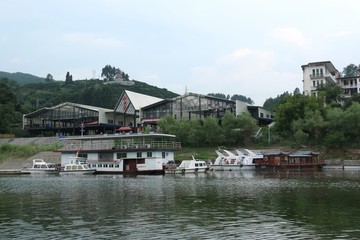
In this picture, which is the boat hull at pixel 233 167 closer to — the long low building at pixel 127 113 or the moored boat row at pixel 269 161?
the moored boat row at pixel 269 161

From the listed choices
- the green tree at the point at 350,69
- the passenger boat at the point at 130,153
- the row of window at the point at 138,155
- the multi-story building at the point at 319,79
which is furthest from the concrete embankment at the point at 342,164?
the green tree at the point at 350,69

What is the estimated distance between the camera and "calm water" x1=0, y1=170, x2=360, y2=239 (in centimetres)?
1759

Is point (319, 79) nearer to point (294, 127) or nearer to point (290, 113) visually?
point (290, 113)

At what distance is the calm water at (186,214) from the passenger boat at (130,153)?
26880mm

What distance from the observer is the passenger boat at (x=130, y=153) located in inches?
2381

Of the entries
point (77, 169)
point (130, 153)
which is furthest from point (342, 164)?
point (77, 169)

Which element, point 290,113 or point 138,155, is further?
point 290,113

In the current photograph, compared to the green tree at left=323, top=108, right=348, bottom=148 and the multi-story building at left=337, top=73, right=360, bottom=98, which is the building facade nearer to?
the green tree at left=323, top=108, right=348, bottom=148

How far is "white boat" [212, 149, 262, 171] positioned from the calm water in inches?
1283

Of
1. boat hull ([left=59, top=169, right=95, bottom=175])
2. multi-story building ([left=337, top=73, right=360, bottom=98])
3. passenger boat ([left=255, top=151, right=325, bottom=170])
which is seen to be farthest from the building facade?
multi-story building ([left=337, top=73, right=360, bottom=98])

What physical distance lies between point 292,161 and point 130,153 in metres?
25.5

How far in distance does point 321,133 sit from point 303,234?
2469 inches

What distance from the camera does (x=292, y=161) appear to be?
64.3 meters

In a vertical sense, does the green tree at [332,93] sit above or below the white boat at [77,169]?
above
